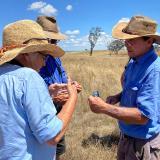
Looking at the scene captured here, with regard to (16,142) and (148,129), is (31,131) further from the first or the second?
(148,129)

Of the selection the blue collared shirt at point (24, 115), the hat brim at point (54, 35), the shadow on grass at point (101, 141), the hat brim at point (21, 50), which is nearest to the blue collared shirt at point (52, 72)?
the hat brim at point (54, 35)

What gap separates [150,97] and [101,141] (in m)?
3.90

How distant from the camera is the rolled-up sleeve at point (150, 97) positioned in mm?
3443

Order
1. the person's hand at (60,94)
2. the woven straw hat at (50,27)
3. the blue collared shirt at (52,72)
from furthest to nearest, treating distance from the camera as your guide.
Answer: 1. the woven straw hat at (50,27)
2. the blue collared shirt at (52,72)
3. the person's hand at (60,94)

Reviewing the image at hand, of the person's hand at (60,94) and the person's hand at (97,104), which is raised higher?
the person's hand at (60,94)

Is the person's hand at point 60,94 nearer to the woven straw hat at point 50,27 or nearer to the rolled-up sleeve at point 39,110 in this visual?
the rolled-up sleeve at point 39,110

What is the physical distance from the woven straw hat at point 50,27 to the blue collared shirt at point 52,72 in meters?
0.38

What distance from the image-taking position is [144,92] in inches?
136

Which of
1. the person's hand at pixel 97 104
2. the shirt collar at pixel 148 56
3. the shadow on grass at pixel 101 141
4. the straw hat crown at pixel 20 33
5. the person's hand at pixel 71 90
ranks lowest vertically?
the shadow on grass at pixel 101 141

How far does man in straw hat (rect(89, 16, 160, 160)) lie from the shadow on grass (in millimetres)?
2933

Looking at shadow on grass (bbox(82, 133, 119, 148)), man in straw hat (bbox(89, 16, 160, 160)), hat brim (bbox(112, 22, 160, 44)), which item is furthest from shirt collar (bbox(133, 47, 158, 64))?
shadow on grass (bbox(82, 133, 119, 148))

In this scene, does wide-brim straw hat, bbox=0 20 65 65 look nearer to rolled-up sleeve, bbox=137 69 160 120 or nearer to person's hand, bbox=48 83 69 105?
person's hand, bbox=48 83 69 105

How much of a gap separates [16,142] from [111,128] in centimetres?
554

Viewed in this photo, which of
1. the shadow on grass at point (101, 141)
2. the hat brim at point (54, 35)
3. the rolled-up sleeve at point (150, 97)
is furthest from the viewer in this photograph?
the shadow on grass at point (101, 141)
